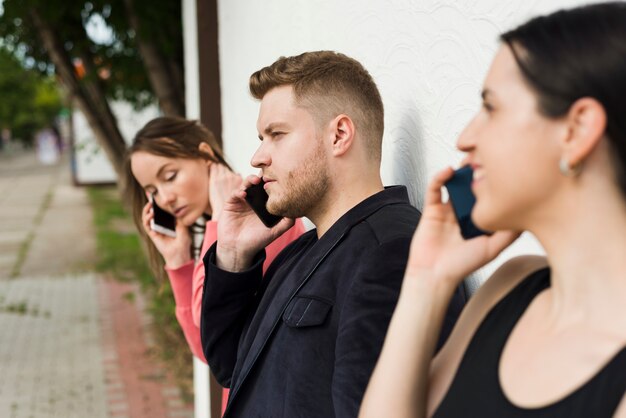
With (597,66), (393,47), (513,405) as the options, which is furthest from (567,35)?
(393,47)

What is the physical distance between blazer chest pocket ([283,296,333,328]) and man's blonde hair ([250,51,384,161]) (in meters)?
0.42

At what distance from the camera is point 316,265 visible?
5.90 feet

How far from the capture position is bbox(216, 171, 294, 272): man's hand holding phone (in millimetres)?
2283

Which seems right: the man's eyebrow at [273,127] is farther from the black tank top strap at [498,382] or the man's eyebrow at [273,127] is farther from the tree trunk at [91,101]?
the tree trunk at [91,101]

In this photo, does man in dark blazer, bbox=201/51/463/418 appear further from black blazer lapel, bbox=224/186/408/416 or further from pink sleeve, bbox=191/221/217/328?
pink sleeve, bbox=191/221/217/328

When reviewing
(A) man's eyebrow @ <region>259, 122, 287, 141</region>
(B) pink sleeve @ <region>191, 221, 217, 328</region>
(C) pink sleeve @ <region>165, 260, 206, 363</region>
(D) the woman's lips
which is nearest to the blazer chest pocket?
(A) man's eyebrow @ <region>259, 122, 287, 141</region>

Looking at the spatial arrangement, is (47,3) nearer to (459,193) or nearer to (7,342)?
(7,342)

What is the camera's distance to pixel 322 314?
1674 millimetres

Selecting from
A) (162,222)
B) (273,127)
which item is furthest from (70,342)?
(273,127)

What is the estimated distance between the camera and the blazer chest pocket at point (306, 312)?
5.50ft

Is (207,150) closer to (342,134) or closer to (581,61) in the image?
(342,134)

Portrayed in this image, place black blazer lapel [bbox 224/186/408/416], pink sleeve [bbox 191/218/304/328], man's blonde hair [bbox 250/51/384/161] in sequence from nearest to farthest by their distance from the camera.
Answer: black blazer lapel [bbox 224/186/408/416], man's blonde hair [bbox 250/51/384/161], pink sleeve [bbox 191/218/304/328]

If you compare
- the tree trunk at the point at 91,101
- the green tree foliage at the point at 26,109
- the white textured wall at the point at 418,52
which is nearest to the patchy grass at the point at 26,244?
the tree trunk at the point at 91,101

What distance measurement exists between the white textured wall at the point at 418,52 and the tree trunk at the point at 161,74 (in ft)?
13.1
